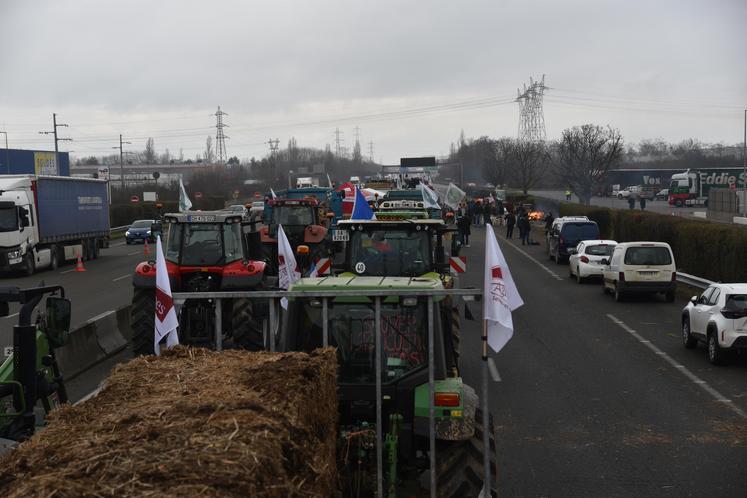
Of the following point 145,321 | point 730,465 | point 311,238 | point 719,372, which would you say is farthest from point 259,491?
point 311,238

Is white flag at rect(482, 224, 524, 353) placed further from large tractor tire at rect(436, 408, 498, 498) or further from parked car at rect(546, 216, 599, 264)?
parked car at rect(546, 216, 599, 264)

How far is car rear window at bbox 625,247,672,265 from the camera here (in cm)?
2497

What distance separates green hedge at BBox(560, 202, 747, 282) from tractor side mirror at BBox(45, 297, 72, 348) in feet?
72.5

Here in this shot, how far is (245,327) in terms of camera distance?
14180 millimetres

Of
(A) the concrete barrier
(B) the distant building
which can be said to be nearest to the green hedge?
(A) the concrete barrier

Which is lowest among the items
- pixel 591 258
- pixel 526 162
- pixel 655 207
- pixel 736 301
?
pixel 655 207

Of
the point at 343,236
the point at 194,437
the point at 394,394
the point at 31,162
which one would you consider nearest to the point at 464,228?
the point at 343,236

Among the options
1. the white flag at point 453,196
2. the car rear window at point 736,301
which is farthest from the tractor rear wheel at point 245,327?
the white flag at point 453,196

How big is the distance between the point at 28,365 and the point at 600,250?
2519 centimetres

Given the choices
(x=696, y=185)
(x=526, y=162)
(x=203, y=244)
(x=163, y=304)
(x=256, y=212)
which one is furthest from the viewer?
(x=526, y=162)

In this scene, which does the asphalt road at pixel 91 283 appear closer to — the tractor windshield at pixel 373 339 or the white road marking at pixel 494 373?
the white road marking at pixel 494 373

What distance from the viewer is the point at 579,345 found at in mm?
18391

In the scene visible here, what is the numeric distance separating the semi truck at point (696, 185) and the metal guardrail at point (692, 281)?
51789 millimetres

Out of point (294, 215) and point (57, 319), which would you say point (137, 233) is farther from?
point (57, 319)
